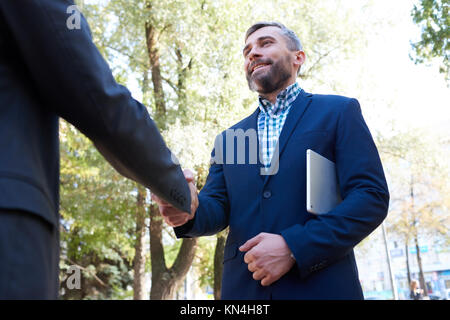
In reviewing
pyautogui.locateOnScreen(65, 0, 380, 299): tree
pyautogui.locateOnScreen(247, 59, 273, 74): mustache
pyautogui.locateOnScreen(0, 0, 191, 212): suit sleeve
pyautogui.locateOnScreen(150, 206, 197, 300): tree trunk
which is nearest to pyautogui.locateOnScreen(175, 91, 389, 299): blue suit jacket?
pyautogui.locateOnScreen(247, 59, 273, 74): mustache

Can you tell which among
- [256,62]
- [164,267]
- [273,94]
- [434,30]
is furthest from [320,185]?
[164,267]

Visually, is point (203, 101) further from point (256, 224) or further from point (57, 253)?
point (57, 253)

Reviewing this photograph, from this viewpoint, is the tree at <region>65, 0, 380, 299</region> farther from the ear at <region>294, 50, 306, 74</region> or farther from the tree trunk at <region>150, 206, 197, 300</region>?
the ear at <region>294, 50, 306, 74</region>

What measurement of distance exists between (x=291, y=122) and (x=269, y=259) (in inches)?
31.5

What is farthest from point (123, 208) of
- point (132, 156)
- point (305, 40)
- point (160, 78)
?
point (132, 156)

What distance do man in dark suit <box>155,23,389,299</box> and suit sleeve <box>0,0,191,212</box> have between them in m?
0.78

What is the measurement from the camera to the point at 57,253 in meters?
1.17

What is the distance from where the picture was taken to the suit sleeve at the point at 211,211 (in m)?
2.33

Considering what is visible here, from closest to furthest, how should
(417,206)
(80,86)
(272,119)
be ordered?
(80,86)
(272,119)
(417,206)

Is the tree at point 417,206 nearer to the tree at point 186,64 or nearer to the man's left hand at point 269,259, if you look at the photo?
the tree at point 186,64

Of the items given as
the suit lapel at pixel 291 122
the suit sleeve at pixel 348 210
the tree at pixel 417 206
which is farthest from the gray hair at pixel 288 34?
the tree at pixel 417 206

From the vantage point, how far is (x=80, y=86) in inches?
45.4

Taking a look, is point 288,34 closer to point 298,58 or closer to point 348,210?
point 298,58

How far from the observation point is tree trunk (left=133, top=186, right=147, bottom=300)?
39.4 ft
